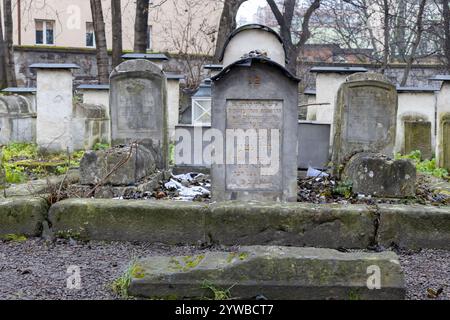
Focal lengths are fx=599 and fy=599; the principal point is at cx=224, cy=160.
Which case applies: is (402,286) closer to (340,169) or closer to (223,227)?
(223,227)

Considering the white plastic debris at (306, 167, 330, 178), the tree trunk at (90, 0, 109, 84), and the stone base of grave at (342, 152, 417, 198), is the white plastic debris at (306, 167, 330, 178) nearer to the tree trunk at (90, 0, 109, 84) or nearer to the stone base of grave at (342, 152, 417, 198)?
the stone base of grave at (342, 152, 417, 198)

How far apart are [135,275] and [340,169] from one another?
4573 millimetres

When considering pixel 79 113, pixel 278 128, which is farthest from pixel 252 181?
pixel 79 113

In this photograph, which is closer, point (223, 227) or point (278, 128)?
point (223, 227)

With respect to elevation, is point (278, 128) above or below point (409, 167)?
above

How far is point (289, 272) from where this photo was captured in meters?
3.89

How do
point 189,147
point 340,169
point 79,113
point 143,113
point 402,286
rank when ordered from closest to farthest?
1. point 402,286
2. point 340,169
3. point 143,113
4. point 189,147
5. point 79,113

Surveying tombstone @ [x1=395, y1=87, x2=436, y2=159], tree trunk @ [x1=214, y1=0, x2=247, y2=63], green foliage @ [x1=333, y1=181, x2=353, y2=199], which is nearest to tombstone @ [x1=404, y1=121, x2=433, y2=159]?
tombstone @ [x1=395, y1=87, x2=436, y2=159]

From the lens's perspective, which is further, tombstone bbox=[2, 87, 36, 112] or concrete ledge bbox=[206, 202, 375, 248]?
tombstone bbox=[2, 87, 36, 112]

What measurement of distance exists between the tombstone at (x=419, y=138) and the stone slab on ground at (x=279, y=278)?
9766 mm

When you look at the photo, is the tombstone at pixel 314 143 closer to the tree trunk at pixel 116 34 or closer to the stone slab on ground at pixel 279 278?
the stone slab on ground at pixel 279 278

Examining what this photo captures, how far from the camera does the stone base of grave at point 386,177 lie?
6910mm

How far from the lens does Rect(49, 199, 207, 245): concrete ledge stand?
5.51 meters

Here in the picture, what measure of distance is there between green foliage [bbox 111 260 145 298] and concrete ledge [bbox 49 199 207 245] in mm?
1449
